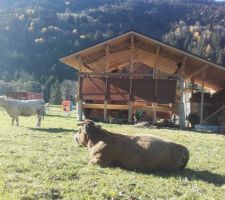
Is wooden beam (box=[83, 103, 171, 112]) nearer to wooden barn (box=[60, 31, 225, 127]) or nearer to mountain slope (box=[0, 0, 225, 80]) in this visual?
wooden barn (box=[60, 31, 225, 127])

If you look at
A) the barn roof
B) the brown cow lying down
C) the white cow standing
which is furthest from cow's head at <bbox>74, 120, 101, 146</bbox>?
the barn roof

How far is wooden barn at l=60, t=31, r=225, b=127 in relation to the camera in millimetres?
29844

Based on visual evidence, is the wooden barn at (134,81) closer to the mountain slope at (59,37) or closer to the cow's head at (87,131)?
the cow's head at (87,131)

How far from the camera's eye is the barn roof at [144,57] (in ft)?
97.5

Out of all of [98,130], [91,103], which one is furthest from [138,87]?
[98,130]

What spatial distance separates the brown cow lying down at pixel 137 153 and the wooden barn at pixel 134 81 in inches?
738

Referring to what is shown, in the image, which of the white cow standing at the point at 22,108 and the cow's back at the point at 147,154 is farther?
the white cow standing at the point at 22,108

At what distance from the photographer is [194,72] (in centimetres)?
3125

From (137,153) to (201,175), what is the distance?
5.10ft

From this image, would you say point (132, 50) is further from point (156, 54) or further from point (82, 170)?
point (82, 170)

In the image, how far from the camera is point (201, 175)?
34.4 ft

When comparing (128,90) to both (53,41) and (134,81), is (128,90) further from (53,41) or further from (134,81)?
(53,41)

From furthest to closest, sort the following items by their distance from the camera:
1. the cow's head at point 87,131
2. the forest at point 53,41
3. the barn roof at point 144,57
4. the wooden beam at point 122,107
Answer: the forest at point 53,41 < the wooden beam at point 122,107 < the barn roof at point 144,57 < the cow's head at point 87,131

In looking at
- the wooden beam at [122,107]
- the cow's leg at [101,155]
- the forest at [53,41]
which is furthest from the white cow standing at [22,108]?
the forest at [53,41]
